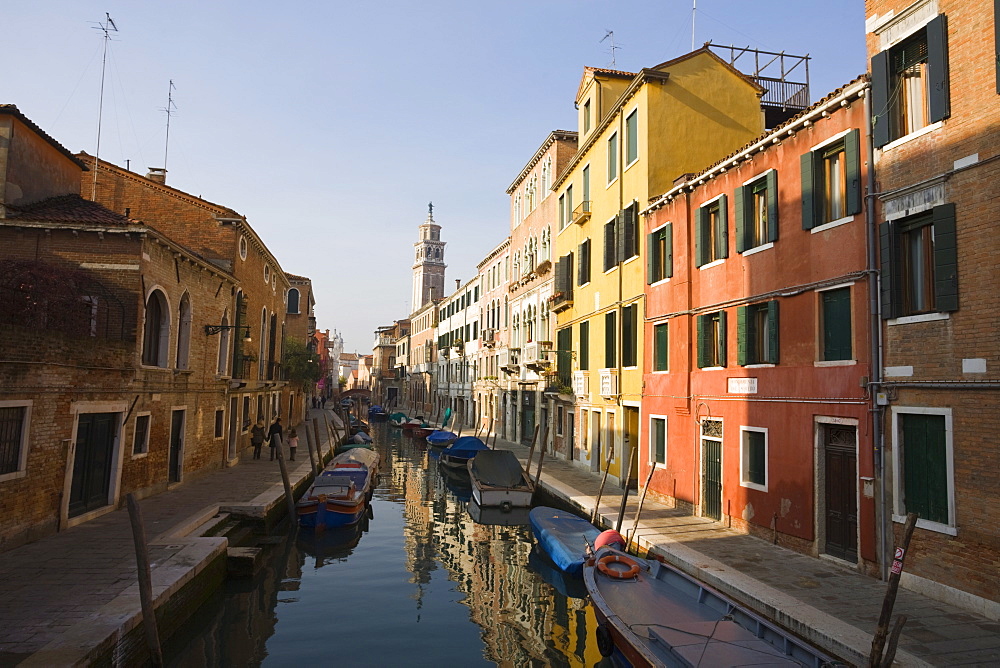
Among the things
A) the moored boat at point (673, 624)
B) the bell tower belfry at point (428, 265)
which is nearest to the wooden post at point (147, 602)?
the moored boat at point (673, 624)

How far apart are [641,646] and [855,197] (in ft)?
23.2

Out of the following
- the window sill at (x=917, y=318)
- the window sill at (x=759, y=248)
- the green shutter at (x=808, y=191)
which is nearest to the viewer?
the window sill at (x=917, y=318)

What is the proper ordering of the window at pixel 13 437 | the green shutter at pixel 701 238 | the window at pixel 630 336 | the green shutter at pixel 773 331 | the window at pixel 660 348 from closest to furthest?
the window at pixel 13 437
the green shutter at pixel 773 331
the green shutter at pixel 701 238
the window at pixel 660 348
the window at pixel 630 336

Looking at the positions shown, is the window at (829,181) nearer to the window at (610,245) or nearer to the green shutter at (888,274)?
the green shutter at (888,274)

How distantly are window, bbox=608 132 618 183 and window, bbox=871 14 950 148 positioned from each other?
979cm

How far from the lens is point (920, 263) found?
9.02 meters

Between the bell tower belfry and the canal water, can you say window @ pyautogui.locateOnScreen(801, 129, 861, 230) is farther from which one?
the bell tower belfry

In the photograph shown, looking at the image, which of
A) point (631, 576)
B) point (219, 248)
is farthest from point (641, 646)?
point (219, 248)

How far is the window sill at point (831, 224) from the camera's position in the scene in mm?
10086

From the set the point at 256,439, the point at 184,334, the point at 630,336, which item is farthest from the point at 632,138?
the point at 256,439

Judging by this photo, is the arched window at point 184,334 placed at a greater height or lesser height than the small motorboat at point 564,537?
greater

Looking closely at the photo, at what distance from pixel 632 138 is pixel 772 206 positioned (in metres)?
6.94

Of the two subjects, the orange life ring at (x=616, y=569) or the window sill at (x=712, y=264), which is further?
the window sill at (x=712, y=264)

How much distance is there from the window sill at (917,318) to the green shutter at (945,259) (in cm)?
11
